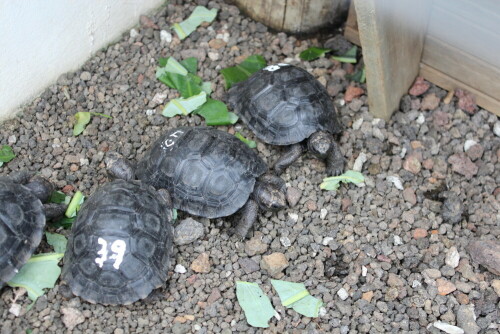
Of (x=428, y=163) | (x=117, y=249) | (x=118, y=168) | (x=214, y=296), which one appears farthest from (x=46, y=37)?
(x=428, y=163)

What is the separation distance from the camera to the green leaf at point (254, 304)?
12.5 feet

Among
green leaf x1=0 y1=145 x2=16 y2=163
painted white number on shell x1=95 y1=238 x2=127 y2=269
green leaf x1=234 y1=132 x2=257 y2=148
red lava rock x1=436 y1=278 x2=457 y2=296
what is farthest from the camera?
green leaf x1=234 y1=132 x2=257 y2=148

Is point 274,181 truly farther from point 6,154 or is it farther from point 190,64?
point 6,154

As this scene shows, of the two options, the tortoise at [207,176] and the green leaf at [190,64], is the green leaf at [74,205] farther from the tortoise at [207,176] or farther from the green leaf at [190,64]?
the green leaf at [190,64]

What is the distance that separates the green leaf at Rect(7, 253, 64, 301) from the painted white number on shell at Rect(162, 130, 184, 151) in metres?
0.91

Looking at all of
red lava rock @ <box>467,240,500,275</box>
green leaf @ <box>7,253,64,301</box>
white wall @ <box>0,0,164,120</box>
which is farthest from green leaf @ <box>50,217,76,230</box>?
red lava rock @ <box>467,240,500,275</box>

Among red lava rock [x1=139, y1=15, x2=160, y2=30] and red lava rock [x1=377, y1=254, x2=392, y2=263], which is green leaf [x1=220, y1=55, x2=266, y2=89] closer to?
red lava rock [x1=139, y1=15, x2=160, y2=30]

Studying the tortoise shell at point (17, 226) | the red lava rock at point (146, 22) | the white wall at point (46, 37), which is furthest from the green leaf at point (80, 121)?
the red lava rock at point (146, 22)

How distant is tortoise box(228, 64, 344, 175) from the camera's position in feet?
14.9

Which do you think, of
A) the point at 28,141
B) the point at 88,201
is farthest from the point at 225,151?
the point at 28,141

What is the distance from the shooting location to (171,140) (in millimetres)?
4270

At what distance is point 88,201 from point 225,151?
2.90ft

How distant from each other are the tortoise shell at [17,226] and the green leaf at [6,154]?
388 mm

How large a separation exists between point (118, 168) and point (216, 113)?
2.82 feet
